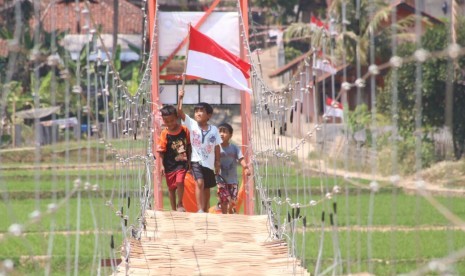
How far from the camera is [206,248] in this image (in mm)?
5094

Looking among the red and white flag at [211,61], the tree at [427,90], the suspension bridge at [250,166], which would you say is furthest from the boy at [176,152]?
the tree at [427,90]

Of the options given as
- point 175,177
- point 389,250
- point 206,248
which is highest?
point 175,177

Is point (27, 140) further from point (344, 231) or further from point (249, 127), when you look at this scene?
point (249, 127)

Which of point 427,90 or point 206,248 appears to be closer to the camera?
point 206,248

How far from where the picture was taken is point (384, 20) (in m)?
18.3

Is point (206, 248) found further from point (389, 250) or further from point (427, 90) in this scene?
point (427, 90)

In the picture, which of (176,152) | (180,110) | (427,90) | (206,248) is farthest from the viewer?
(427,90)

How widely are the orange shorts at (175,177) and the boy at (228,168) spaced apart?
33 cm

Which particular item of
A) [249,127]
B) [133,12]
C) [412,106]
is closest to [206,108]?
[249,127]

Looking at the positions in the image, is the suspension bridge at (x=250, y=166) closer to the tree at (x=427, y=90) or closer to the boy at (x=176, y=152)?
the tree at (x=427, y=90)

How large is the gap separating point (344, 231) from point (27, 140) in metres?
8.91

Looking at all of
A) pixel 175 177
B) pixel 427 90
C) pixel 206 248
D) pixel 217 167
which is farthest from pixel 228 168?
pixel 427 90

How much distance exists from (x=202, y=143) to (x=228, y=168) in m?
0.40

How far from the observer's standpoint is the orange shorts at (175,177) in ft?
20.5
